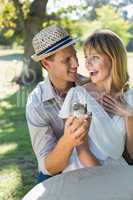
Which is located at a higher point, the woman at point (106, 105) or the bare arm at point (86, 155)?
the woman at point (106, 105)

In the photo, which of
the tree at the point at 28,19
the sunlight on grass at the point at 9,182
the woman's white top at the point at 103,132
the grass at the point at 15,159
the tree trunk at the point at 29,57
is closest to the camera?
the woman's white top at the point at 103,132

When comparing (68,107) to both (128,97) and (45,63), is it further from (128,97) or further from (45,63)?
(45,63)

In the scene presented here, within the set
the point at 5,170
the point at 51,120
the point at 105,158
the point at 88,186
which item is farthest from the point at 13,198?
the point at 88,186

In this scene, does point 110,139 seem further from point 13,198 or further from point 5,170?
point 5,170

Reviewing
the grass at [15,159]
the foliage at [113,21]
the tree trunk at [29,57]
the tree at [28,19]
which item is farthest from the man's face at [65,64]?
the foliage at [113,21]

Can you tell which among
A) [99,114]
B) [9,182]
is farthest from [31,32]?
[99,114]

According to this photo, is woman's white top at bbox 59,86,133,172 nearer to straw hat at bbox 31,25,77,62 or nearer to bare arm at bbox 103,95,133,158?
bare arm at bbox 103,95,133,158

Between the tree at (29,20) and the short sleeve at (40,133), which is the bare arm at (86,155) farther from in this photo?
the tree at (29,20)

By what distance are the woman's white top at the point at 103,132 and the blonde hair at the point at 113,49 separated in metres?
0.10

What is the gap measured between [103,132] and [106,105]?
14 cm

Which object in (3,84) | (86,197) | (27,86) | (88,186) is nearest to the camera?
(86,197)

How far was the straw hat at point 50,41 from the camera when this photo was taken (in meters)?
2.79

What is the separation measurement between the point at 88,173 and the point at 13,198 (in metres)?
2.54

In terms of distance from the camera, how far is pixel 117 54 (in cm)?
241
